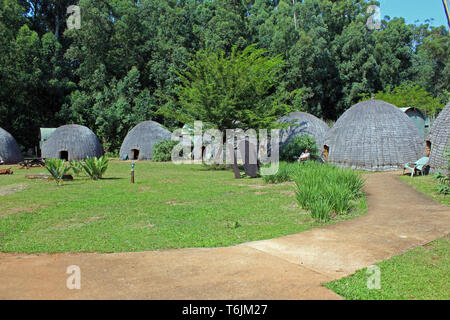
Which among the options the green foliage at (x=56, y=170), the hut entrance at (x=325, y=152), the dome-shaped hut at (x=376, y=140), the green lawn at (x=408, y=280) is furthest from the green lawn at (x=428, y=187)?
the green foliage at (x=56, y=170)

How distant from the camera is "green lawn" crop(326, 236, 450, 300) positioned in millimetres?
4371

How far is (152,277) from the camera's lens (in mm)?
4980

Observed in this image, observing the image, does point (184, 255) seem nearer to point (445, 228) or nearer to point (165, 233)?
point (165, 233)

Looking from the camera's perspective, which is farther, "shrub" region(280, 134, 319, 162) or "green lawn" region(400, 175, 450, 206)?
"shrub" region(280, 134, 319, 162)

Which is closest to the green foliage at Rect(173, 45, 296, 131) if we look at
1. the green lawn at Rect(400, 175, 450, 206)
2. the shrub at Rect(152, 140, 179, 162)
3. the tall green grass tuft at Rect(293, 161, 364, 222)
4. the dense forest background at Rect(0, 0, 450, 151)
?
the green lawn at Rect(400, 175, 450, 206)

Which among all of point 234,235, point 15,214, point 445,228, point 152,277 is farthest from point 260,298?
point 15,214

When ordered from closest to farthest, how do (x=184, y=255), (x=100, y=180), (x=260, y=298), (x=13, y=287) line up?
1. (x=260, y=298)
2. (x=13, y=287)
3. (x=184, y=255)
4. (x=100, y=180)

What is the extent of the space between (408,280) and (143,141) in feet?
98.4

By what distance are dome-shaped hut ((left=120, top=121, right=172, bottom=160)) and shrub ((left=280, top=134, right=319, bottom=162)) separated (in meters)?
14.8

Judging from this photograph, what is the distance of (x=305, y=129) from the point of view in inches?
973

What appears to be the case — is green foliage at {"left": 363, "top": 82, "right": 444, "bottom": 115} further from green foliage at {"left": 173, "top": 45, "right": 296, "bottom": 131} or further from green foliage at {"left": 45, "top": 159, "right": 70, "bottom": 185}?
green foliage at {"left": 45, "top": 159, "right": 70, "bottom": 185}

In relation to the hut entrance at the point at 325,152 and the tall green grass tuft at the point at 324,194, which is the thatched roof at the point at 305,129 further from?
the tall green grass tuft at the point at 324,194

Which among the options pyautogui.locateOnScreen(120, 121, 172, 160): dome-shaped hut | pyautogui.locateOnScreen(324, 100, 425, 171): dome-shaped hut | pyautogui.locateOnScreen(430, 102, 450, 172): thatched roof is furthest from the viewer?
pyautogui.locateOnScreen(120, 121, 172, 160): dome-shaped hut

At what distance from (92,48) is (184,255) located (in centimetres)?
4006
